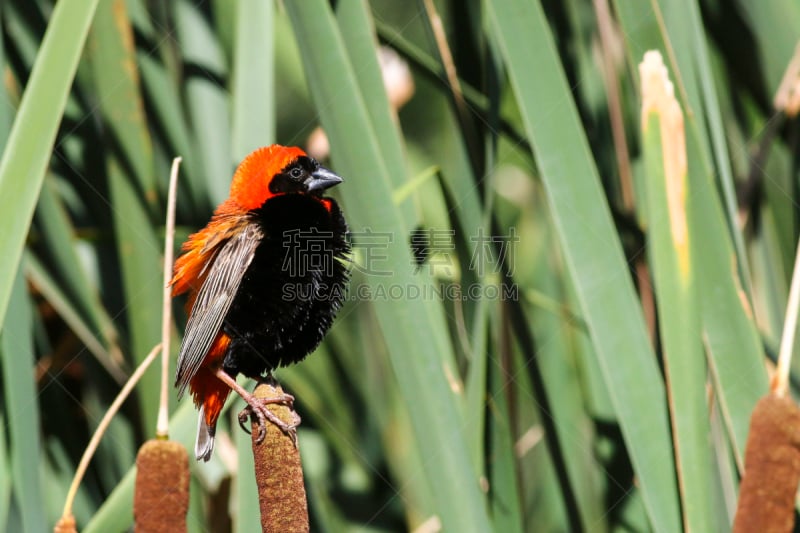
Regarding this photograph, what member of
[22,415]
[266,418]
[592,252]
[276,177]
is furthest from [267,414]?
[276,177]

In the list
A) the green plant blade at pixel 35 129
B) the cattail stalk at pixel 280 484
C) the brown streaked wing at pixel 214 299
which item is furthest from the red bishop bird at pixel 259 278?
the cattail stalk at pixel 280 484

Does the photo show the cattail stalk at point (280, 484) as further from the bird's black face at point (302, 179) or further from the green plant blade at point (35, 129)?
the bird's black face at point (302, 179)

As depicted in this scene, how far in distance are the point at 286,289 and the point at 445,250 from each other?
0.44m

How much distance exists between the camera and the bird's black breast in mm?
1802

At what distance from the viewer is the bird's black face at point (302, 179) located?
1.99 meters

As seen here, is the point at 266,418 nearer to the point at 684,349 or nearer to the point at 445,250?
the point at 684,349

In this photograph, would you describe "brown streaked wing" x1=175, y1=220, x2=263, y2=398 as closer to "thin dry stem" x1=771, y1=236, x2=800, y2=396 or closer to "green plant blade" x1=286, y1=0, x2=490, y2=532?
"green plant blade" x1=286, y1=0, x2=490, y2=532

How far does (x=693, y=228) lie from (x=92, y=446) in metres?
0.98

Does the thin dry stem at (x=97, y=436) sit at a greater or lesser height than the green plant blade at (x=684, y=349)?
greater

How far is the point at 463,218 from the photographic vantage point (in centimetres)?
178

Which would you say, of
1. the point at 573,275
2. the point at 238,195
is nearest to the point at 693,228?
the point at 573,275

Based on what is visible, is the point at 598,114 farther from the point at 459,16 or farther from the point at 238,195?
the point at 238,195

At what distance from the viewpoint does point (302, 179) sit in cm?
202

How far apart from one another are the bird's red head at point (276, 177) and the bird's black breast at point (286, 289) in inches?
1.9
